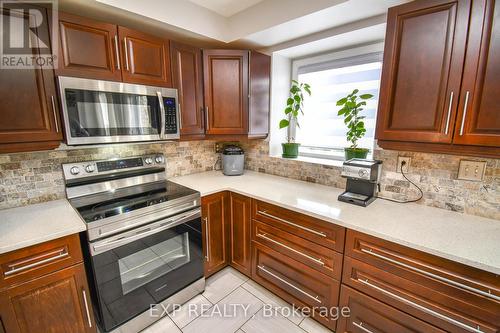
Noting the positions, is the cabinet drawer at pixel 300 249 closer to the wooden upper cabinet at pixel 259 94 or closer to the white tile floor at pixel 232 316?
the white tile floor at pixel 232 316

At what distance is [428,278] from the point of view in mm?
1088

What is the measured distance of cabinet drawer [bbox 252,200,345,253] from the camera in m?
1.38

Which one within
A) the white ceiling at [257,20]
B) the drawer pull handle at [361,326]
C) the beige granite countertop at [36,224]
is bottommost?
the drawer pull handle at [361,326]

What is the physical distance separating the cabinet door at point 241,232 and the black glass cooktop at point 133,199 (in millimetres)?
417

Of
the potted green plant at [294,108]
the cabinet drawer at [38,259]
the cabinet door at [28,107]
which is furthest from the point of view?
the potted green plant at [294,108]

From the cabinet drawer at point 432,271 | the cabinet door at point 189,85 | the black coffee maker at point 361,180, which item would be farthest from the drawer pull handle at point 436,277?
the cabinet door at point 189,85

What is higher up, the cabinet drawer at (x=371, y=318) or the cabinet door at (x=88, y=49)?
the cabinet door at (x=88, y=49)

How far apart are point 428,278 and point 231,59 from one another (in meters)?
2.05

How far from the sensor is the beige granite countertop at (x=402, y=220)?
3.34 feet

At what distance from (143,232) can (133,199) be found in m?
0.30

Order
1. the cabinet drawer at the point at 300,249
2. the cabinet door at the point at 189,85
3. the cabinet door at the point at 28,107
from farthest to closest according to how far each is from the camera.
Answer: the cabinet door at the point at 189,85 < the cabinet drawer at the point at 300,249 < the cabinet door at the point at 28,107

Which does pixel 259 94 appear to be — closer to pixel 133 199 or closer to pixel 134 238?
pixel 133 199

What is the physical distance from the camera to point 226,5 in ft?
5.98

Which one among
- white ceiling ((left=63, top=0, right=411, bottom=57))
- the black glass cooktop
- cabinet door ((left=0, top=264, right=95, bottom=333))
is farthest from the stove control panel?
white ceiling ((left=63, top=0, right=411, bottom=57))
